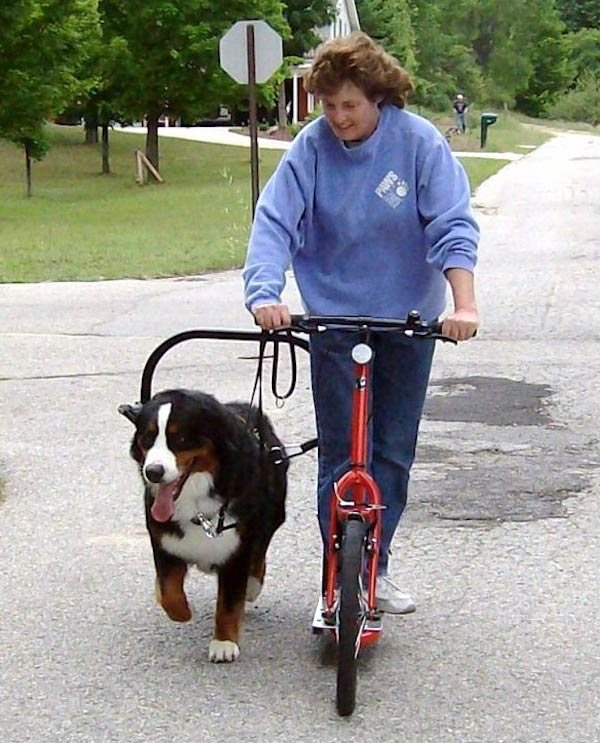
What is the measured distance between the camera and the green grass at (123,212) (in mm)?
18672

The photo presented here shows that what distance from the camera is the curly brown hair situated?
14.3 ft

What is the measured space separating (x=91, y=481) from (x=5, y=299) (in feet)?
26.9

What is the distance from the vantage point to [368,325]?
14.0 ft

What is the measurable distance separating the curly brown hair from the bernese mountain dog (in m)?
1.08

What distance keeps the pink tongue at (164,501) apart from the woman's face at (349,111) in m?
1.24

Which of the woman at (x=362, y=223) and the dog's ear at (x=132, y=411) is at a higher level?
the woman at (x=362, y=223)

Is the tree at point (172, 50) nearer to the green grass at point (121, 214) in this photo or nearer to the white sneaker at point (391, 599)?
the green grass at point (121, 214)

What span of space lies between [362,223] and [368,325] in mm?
406

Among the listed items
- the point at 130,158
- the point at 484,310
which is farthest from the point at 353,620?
the point at 130,158

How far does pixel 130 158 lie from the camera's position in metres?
47.4

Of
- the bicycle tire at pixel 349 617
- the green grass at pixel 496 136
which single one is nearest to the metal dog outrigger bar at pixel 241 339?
the bicycle tire at pixel 349 617

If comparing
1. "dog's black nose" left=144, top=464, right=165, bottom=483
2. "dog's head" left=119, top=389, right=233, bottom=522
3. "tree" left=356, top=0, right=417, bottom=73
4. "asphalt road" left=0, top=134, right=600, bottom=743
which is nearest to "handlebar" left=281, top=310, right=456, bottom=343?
"dog's head" left=119, top=389, right=233, bottom=522

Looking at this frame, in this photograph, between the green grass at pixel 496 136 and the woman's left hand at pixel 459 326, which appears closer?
the woman's left hand at pixel 459 326

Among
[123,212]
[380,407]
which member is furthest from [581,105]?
[380,407]
